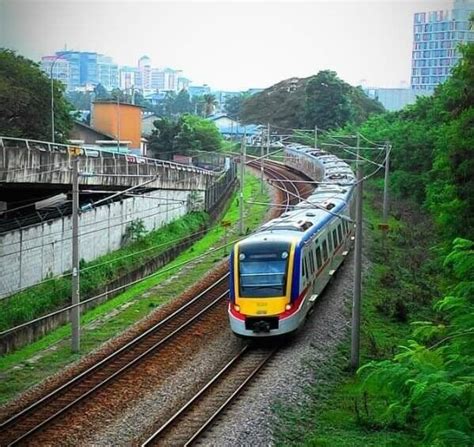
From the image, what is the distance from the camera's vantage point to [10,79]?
113 feet

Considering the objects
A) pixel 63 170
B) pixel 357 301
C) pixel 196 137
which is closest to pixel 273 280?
pixel 357 301

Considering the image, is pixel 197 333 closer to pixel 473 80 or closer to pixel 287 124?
pixel 473 80

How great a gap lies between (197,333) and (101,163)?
372 inches

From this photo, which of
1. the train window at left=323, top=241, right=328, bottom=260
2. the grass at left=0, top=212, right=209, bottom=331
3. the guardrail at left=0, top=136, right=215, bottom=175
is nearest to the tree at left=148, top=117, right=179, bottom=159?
the guardrail at left=0, top=136, right=215, bottom=175

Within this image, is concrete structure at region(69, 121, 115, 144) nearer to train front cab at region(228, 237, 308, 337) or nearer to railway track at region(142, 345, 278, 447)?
train front cab at region(228, 237, 308, 337)

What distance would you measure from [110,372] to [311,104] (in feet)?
176

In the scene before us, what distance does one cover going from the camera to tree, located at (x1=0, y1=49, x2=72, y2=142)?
33781 millimetres

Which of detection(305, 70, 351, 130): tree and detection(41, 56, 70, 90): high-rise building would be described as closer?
detection(41, 56, 70, 90): high-rise building

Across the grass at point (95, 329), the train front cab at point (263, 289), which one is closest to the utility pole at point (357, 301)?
the train front cab at point (263, 289)

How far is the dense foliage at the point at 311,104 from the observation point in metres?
65.1

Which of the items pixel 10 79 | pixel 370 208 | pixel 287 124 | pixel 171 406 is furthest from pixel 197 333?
pixel 287 124

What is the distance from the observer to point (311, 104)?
66812 millimetres

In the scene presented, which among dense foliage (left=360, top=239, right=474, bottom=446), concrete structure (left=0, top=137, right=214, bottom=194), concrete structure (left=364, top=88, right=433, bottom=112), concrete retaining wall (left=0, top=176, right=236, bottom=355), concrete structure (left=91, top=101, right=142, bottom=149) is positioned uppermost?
concrete structure (left=364, top=88, right=433, bottom=112)

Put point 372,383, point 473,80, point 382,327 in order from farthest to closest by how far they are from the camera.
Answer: point 473,80 < point 382,327 < point 372,383
